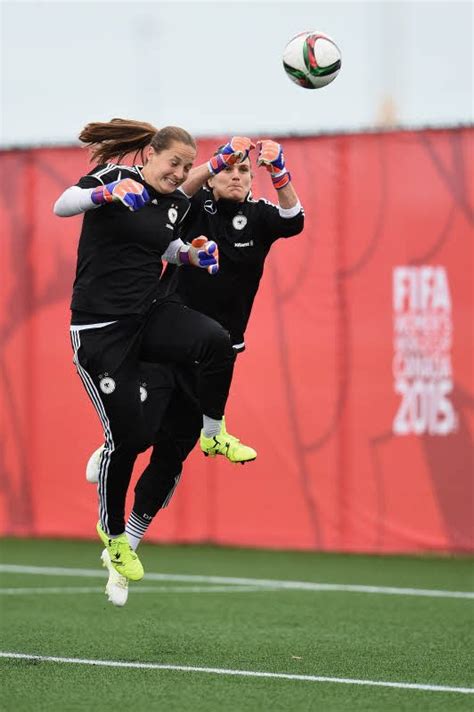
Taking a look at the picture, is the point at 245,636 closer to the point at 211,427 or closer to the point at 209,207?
the point at 211,427

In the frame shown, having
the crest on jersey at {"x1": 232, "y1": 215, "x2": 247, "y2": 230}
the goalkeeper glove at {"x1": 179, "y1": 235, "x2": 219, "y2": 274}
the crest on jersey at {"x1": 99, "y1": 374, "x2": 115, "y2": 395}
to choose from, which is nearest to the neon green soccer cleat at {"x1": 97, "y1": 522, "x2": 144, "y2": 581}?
the crest on jersey at {"x1": 99, "y1": 374, "x2": 115, "y2": 395}

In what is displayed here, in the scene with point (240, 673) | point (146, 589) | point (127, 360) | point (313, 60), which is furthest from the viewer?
point (146, 589)

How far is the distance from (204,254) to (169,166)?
530 millimetres

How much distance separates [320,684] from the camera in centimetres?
776

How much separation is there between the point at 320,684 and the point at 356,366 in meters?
6.53

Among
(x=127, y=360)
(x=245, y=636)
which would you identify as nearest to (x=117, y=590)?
(x=245, y=636)

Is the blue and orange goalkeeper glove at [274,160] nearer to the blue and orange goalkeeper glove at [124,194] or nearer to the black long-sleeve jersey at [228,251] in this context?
the black long-sleeve jersey at [228,251]

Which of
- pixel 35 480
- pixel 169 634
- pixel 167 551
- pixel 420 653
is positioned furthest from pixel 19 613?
pixel 35 480

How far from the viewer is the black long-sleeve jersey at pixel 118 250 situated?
→ 8023 millimetres

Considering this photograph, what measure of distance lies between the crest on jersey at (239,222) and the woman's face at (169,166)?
2.66ft

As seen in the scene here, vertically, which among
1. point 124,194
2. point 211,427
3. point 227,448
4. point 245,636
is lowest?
point 245,636

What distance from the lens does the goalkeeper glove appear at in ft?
27.1

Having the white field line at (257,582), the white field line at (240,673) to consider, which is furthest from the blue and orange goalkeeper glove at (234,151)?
the white field line at (257,582)

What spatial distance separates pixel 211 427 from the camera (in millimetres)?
8812
